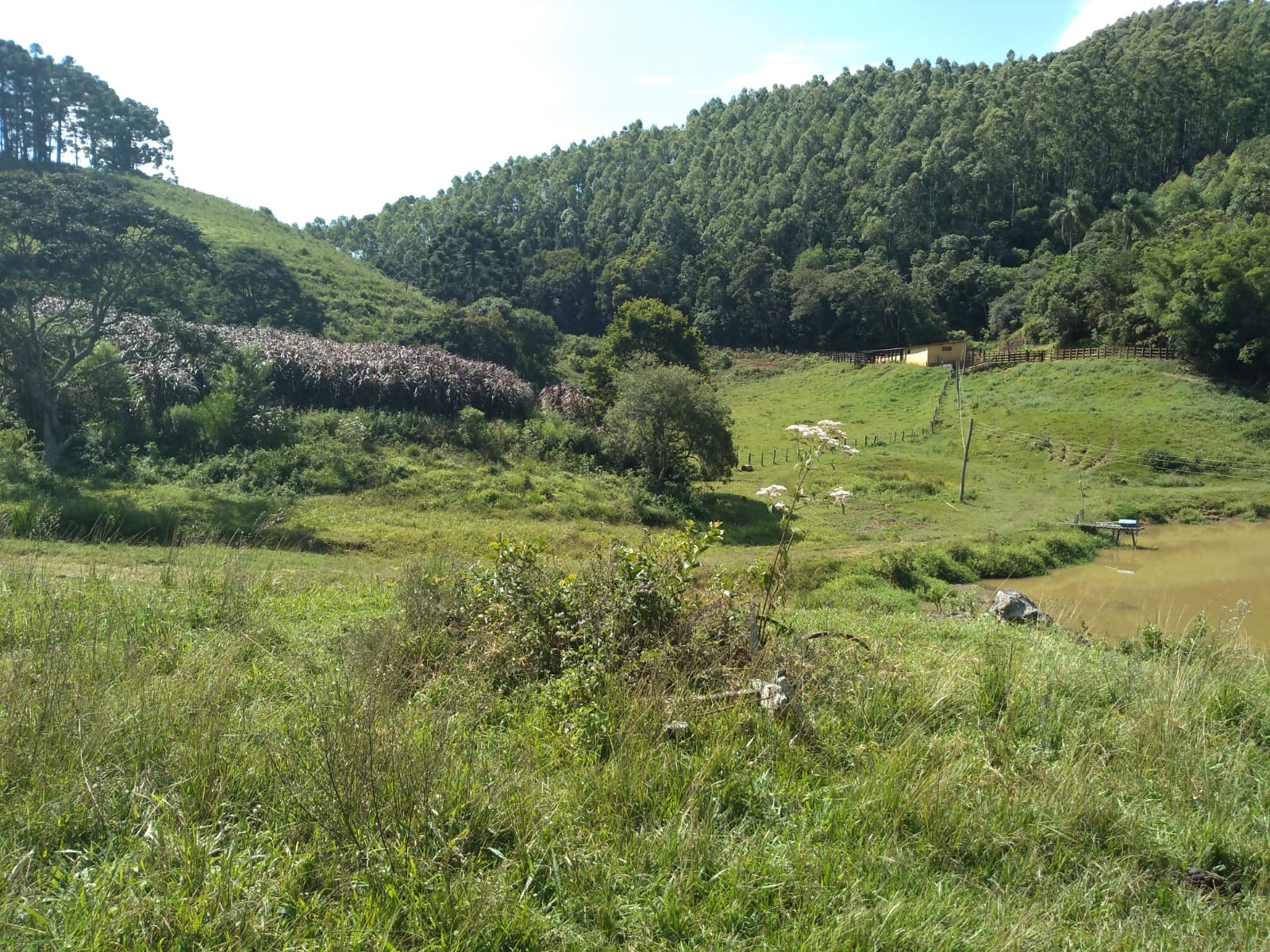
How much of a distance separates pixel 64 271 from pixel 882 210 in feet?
297

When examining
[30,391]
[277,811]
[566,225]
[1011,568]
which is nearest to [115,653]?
[277,811]

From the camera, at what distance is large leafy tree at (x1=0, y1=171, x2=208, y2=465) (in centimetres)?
1980

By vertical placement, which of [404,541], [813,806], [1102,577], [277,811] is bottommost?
[1102,577]

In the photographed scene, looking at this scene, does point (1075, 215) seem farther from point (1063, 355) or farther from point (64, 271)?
point (64, 271)

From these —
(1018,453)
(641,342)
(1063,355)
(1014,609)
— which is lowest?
(1018,453)

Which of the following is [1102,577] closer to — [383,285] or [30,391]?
[30,391]

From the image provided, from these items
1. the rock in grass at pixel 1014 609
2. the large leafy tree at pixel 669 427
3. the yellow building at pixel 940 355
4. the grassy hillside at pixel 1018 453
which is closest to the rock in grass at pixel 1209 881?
the rock in grass at pixel 1014 609

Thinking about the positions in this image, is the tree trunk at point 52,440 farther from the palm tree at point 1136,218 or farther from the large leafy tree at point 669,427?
the palm tree at point 1136,218

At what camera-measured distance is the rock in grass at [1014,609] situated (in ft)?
38.5

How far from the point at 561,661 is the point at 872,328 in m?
74.8

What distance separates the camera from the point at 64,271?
2002cm

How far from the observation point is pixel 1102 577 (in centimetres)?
2061

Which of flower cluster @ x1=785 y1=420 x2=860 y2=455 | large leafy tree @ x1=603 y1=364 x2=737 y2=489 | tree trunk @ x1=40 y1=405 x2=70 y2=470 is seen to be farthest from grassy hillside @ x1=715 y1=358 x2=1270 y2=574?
tree trunk @ x1=40 y1=405 x2=70 y2=470

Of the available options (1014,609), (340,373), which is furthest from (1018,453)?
(340,373)
